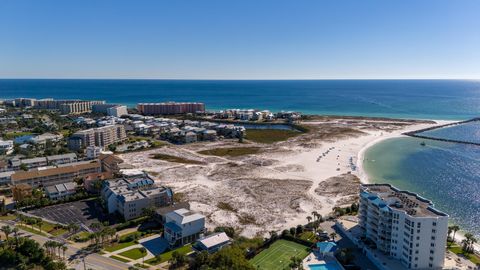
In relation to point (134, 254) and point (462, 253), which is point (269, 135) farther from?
point (134, 254)

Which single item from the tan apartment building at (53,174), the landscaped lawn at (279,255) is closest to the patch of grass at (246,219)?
the landscaped lawn at (279,255)

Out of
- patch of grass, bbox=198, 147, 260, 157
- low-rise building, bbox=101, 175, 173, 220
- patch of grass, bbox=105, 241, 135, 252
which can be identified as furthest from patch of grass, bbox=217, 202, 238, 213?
patch of grass, bbox=198, 147, 260, 157

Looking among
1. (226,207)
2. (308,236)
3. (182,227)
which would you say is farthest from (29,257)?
(308,236)

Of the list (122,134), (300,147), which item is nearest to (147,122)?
(122,134)

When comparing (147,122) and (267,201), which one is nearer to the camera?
(267,201)

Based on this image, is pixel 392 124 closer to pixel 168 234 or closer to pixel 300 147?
pixel 300 147

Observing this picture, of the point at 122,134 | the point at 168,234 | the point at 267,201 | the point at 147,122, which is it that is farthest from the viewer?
the point at 147,122

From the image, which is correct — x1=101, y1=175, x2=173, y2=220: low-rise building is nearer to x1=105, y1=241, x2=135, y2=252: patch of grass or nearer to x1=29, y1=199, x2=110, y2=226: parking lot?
x1=29, y1=199, x2=110, y2=226: parking lot
